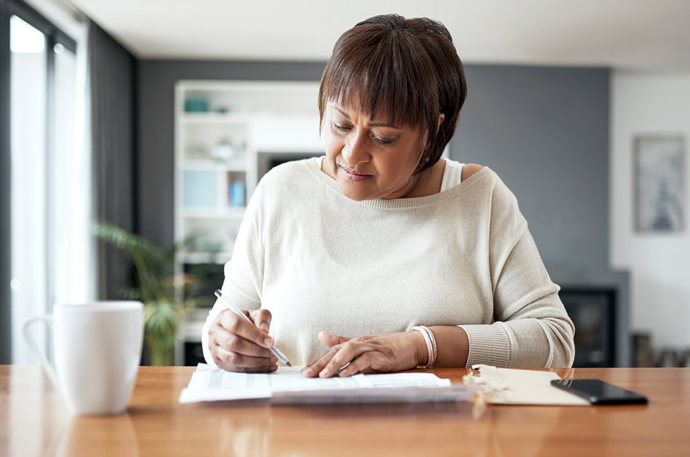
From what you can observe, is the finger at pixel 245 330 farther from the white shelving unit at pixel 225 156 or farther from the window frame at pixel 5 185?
the white shelving unit at pixel 225 156

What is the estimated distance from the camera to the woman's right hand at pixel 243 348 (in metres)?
0.94

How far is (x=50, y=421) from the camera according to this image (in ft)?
2.20

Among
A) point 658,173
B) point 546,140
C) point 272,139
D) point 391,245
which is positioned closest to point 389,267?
point 391,245

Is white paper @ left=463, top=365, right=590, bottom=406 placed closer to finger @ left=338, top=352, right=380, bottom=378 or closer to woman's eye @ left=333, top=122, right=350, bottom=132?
finger @ left=338, top=352, right=380, bottom=378

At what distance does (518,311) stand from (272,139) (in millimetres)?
4041

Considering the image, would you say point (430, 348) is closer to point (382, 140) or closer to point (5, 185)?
point (382, 140)

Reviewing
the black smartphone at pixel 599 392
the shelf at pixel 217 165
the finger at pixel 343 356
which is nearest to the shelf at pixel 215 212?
the shelf at pixel 217 165

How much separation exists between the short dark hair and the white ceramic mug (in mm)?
586

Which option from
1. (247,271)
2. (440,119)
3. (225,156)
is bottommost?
(247,271)

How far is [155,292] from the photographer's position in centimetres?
463

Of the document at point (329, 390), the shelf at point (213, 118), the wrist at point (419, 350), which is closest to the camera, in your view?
the document at point (329, 390)

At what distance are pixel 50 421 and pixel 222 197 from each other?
4.47 metres

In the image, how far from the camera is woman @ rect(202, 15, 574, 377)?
3.47 feet

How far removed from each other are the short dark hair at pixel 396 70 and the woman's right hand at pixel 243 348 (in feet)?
1.40
